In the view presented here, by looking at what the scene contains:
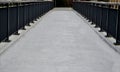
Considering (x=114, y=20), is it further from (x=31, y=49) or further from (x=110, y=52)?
(x=31, y=49)

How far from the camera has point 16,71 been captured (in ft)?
22.7

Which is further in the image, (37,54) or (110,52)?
(110,52)

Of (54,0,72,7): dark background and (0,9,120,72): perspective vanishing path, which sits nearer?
(0,9,120,72): perspective vanishing path

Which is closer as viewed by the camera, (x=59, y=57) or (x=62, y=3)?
(x=59, y=57)

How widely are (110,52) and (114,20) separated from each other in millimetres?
1933

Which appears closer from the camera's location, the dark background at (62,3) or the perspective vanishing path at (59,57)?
the perspective vanishing path at (59,57)

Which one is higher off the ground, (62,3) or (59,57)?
(62,3)

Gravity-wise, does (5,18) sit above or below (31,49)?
above

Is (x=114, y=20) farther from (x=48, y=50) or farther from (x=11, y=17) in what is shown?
(x=11, y=17)

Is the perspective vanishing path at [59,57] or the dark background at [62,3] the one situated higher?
the dark background at [62,3]

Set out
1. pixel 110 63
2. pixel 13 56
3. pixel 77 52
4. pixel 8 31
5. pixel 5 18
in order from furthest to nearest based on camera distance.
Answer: pixel 8 31 < pixel 5 18 < pixel 77 52 < pixel 13 56 < pixel 110 63

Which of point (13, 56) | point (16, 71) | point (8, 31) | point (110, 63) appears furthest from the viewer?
point (8, 31)

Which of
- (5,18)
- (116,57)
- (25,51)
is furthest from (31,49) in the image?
(116,57)

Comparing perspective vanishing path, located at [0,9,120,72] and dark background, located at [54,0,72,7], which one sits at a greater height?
dark background, located at [54,0,72,7]
